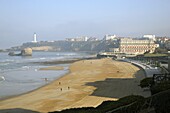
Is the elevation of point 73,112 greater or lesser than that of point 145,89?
greater

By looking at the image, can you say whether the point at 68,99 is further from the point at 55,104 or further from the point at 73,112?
the point at 73,112

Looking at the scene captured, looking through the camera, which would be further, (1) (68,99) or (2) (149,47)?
(2) (149,47)

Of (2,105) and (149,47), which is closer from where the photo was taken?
(2,105)

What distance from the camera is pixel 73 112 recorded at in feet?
23.8

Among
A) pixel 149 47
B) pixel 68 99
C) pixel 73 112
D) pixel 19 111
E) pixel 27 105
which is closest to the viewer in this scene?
pixel 73 112

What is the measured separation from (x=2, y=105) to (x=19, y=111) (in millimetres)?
3447

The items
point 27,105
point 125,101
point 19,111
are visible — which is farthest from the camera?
point 27,105

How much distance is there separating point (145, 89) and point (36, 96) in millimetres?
10111

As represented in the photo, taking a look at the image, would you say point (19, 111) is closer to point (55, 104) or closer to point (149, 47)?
point (55, 104)

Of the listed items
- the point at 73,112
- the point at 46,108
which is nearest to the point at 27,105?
the point at 46,108

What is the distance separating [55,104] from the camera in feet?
70.1

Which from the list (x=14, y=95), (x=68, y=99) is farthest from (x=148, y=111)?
(x=14, y=95)

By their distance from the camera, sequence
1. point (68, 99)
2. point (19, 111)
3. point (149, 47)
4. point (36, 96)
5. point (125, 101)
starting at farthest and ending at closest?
point (149, 47) < point (36, 96) < point (68, 99) < point (19, 111) < point (125, 101)

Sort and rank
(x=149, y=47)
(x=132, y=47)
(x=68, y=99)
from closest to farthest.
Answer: (x=68, y=99)
(x=149, y=47)
(x=132, y=47)
